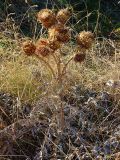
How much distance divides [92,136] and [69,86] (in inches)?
18.6

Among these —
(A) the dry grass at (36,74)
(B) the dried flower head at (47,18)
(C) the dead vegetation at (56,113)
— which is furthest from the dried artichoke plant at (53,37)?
(A) the dry grass at (36,74)

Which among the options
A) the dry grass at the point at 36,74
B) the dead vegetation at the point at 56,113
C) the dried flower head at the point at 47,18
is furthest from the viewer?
the dry grass at the point at 36,74

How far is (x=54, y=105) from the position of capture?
297cm

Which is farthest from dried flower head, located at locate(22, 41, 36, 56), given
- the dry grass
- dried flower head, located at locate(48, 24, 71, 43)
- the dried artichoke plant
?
the dry grass

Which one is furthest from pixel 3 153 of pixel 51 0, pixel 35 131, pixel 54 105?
pixel 51 0

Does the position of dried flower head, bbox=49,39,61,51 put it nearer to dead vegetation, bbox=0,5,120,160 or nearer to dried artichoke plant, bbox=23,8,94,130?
dried artichoke plant, bbox=23,8,94,130

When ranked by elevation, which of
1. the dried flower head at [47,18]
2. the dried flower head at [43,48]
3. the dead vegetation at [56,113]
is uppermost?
the dried flower head at [47,18]

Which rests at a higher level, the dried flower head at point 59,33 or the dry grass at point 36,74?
the dried flower head at point 59,33

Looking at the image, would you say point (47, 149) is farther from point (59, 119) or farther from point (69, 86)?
point (69, 86)

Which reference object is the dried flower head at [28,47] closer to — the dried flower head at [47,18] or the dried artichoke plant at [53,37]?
the dried artichoke plant at [53,37]

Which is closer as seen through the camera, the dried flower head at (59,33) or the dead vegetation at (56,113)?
the dried flower head at (59,33)

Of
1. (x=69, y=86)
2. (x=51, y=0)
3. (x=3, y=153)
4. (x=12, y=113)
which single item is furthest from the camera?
(x=51, y=0)

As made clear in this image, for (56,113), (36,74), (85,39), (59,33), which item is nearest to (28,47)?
(59,33)

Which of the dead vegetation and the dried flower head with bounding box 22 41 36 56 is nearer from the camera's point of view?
the dried flower head with bounding box 22 41 36 56
